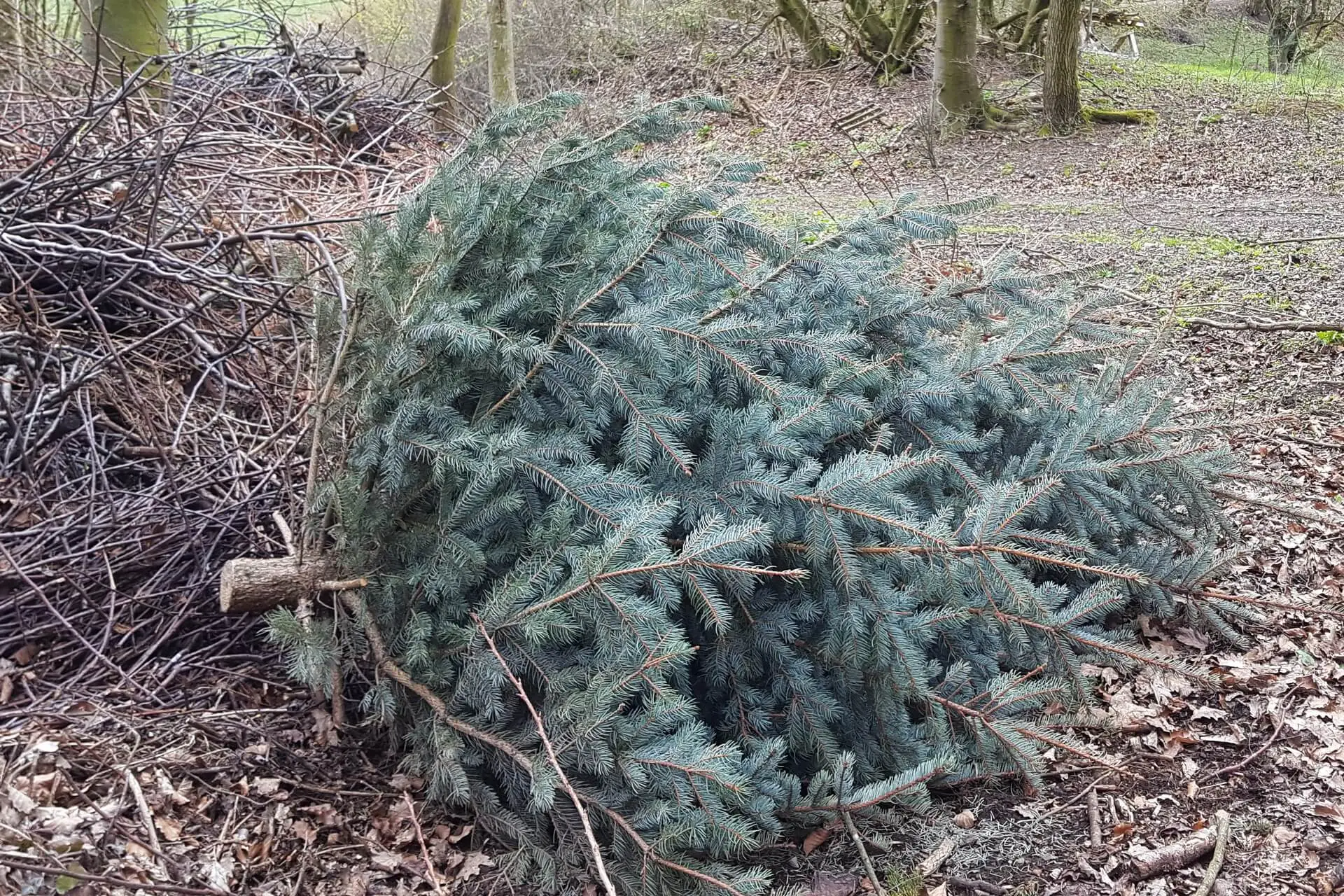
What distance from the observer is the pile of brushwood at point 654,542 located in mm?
2424

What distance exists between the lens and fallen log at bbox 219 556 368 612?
9.04 ft

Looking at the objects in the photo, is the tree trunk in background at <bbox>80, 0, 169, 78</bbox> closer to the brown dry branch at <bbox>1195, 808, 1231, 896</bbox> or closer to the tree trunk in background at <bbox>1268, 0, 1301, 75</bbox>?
the brown dry branch at <bbox>1195, 808, 1231, 896</bbox>

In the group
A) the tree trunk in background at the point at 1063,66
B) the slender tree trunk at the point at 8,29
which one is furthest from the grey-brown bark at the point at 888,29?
the slender tree trunk at the point at 8,29

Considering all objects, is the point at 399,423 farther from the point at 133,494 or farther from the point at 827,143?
the point at 827,143

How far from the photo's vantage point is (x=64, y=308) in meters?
3.74

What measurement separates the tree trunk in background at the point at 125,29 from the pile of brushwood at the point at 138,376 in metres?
0.82

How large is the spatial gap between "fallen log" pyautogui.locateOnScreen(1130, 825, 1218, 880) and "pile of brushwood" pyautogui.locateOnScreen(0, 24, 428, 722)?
103 inches

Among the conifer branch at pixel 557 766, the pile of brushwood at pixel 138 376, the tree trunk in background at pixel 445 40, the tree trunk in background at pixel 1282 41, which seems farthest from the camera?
the tree trunk in background at pixel 1282 41

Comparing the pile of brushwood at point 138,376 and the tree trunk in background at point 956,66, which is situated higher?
the pile of brushwood at point 138,376

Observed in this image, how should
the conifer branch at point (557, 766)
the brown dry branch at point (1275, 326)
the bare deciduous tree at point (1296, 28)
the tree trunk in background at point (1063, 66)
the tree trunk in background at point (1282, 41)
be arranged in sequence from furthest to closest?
the tree trunk in background at point (1282, 41) → the bare deciduous tree at point (1296, 28) → the tree trunk in background at point (1063, 66) → the brown dry branch at point (1275, 326) → the conifer branch at point (557, 766)

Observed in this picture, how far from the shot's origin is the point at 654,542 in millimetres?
2365

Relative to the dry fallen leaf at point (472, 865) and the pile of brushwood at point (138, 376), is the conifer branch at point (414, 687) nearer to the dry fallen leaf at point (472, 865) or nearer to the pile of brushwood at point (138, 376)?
the dry fallen leaf at point (472, 865)

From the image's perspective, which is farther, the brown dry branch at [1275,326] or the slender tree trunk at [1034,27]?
the slender tree trunk at [1034,27]

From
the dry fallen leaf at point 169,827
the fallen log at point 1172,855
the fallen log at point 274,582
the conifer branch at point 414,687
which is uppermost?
Answer: the fallen log at point 274,582
